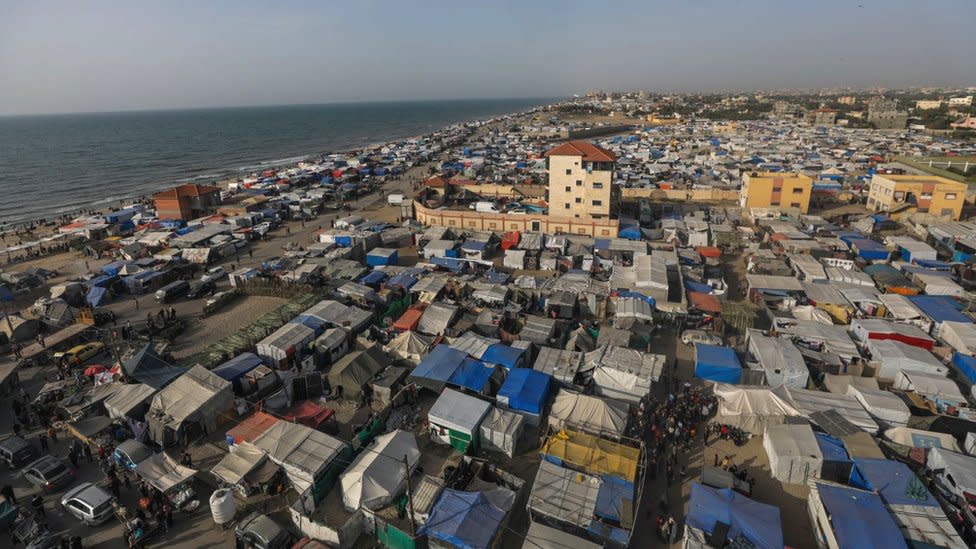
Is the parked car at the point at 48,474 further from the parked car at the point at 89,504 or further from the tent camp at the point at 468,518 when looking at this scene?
the tent camp at the point at 468,518

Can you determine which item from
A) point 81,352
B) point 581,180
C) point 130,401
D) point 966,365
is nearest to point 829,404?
point 966,365

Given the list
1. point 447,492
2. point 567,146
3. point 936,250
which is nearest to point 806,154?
point 936,250

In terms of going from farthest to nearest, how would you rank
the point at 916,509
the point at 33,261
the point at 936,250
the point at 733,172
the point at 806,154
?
the point at 806,154 < the point at 733,172 < the point at 33,261 < the point at 936,250 < the point at 916,509

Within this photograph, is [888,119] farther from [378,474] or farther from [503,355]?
[378,474]

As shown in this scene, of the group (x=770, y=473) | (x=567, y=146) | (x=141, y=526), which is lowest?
(x=770, y=473)

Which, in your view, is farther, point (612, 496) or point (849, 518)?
point (612, 496)

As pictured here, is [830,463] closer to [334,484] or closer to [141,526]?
[334,484]
